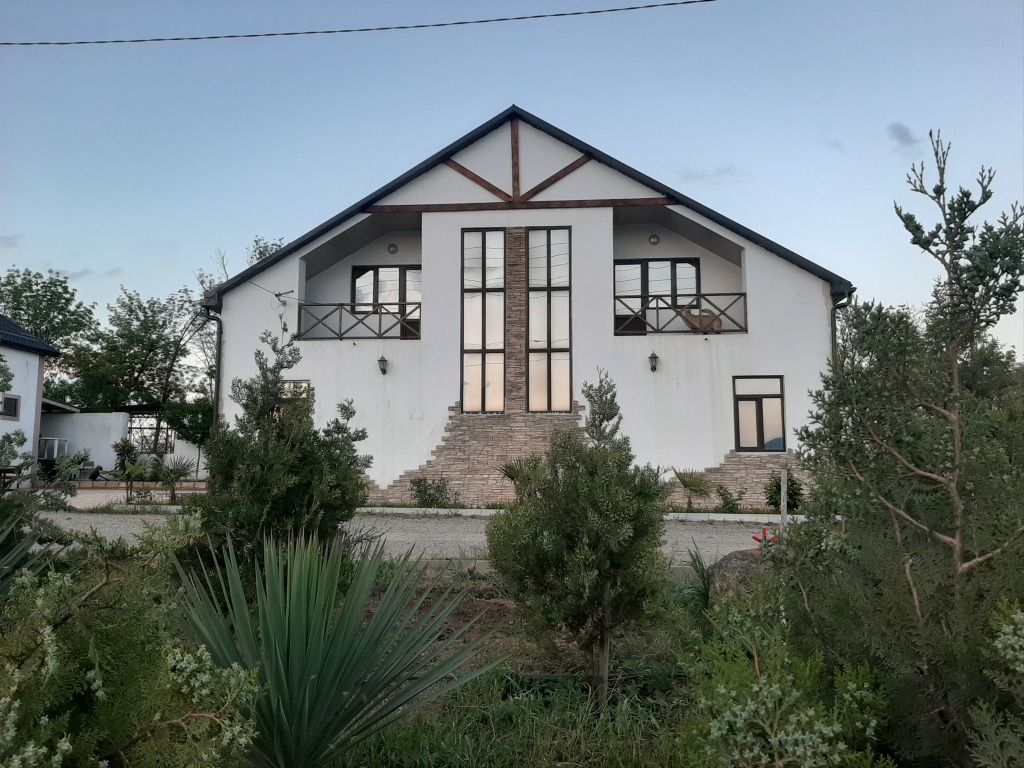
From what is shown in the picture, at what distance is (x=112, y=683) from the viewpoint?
1.55 m

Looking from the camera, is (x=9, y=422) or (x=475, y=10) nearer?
(x=475, y=10)

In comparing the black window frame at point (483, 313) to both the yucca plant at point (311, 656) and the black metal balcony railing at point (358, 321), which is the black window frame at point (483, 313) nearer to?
the black metal balcony railing at point (358, 321)

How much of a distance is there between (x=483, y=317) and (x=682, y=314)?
15.5 feet

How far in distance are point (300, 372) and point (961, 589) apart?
58.0ft

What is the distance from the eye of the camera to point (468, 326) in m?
18.6

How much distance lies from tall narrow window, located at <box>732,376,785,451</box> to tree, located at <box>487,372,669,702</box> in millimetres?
14453

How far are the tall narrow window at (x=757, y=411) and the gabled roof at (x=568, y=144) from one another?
2.63 metres

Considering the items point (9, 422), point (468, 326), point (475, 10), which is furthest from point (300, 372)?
point (9, 422)

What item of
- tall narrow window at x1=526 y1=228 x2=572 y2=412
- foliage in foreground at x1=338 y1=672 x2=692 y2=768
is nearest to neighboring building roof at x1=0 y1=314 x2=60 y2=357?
tall narrow window at x1=526 y1=228 x2=572 y2=412

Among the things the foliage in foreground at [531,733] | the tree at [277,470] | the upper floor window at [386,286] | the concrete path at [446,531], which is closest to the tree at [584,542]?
the foliage in foreground at [531,733]

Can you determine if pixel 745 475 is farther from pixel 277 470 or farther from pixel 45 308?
pixel 45 308

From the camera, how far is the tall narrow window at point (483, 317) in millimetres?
18375

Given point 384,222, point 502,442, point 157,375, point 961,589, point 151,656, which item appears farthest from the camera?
point 157,375

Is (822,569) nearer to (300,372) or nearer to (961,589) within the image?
(961,589)
